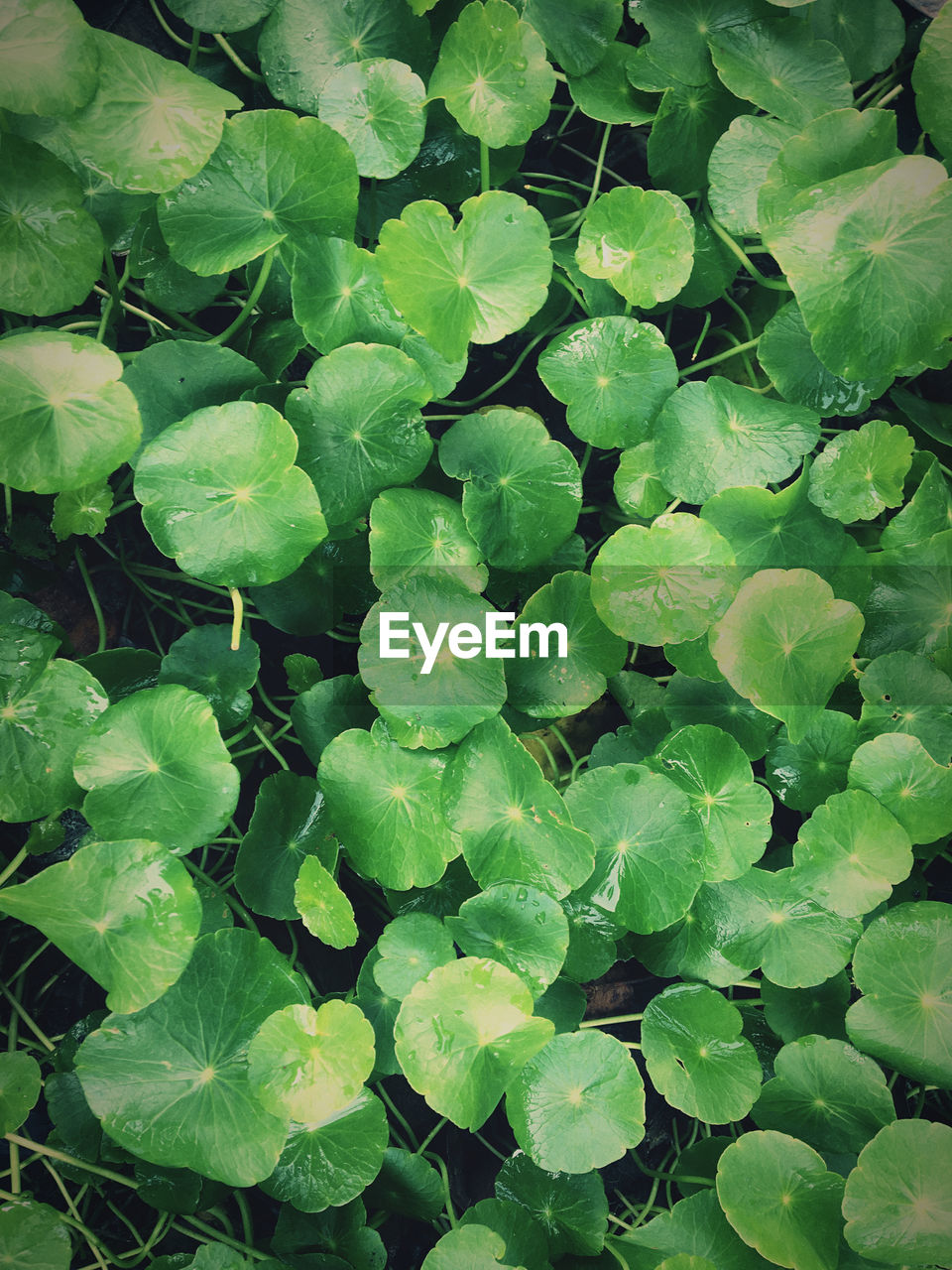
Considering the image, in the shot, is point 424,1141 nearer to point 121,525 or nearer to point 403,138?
point 121,525

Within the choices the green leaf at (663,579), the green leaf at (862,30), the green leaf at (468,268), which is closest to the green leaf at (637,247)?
the green leaf at (468,268)

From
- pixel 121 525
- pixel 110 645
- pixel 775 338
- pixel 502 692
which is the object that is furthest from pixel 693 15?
pixel 110 645

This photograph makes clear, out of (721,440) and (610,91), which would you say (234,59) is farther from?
(721,440)

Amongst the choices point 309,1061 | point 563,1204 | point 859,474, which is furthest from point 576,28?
point 563,1204

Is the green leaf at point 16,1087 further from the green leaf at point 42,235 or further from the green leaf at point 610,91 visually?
the green leaf at point 610,91

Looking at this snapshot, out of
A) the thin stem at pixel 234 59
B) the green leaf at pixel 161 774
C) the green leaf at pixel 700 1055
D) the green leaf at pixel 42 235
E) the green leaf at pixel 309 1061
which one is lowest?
the green leaf at pixel 700 1055

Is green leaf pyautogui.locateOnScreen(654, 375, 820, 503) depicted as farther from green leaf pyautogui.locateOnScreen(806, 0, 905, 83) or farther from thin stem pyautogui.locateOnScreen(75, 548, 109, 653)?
thin stem pyautogui.locateOnScreen(75, 548, 109, 653)
